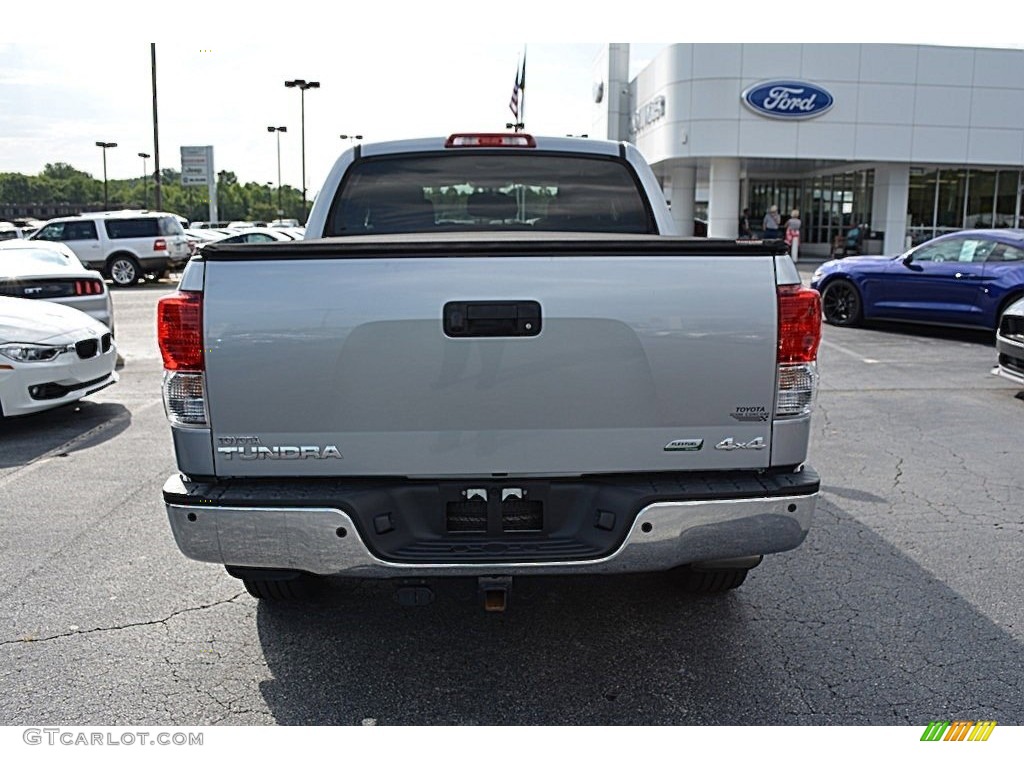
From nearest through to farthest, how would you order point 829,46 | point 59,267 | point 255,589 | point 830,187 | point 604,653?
1. point 604,653
2. point 255,589
3. point 59,267
4. point 829,46
5. point 830,187

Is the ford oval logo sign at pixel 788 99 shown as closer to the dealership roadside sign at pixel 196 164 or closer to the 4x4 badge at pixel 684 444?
the 4x4 badge at pixel 684 444

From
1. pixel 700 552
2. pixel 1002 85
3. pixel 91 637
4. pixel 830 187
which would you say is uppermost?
pixel 1002 85

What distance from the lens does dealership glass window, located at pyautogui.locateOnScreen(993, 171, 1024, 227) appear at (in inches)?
1366

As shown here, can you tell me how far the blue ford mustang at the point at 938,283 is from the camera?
12375mm

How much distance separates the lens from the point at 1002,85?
3191cm

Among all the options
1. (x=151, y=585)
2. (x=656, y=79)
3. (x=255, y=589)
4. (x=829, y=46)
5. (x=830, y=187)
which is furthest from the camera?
(x=830, y=187)

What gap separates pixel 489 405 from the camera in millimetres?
3086

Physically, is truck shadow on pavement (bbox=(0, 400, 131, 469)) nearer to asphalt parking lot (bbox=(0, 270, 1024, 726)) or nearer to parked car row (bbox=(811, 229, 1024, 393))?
asphalt parking lot (bbox=(0, 270, 1024, 726))

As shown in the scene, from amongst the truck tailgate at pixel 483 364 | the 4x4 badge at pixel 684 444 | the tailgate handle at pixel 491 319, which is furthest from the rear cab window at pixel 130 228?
the 4x4 badge at pixel 684 444

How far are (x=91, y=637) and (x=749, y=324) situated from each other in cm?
298

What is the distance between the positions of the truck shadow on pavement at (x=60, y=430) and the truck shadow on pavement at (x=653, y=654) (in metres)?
4.05

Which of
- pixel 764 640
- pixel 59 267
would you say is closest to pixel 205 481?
pixel 764 640

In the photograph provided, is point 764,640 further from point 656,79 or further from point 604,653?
point 656,79
